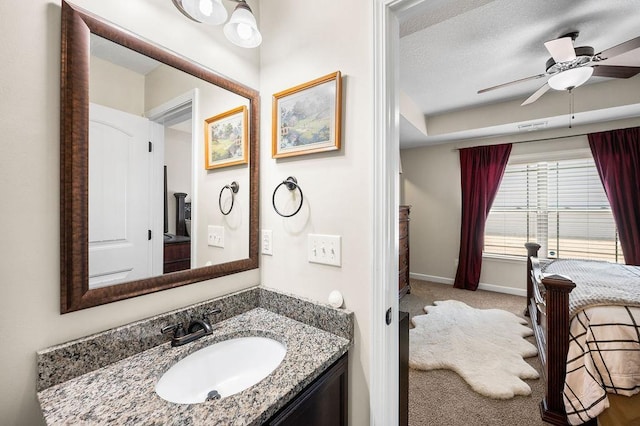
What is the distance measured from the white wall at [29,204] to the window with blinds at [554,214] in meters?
4.91

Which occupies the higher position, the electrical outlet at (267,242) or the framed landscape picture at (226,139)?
the framed landscape picture at (226,139)

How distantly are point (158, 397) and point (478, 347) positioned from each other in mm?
2742

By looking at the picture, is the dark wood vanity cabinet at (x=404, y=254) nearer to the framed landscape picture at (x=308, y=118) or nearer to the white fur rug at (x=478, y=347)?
the white fur rug at (x=478, y=347)

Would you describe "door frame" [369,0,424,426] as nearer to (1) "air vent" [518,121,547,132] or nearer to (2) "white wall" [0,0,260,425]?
(2) "white wall" [0,0,260,425]

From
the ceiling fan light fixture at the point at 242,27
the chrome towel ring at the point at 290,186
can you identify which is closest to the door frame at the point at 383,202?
the chrome towel ring at the point at 290,186

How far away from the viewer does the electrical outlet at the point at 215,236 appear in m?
1.20

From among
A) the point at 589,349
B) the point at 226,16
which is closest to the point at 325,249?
the point at 226,16

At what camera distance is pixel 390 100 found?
3.25 ft

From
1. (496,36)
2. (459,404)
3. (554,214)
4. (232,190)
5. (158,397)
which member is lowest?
(459,404)

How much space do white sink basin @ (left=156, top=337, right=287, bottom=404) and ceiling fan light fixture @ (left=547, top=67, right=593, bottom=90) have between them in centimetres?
291

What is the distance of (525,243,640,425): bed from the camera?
4.59ft

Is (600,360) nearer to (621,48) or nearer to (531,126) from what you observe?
(621,48)

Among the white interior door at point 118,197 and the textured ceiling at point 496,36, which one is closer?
the white interior door at point 118,197

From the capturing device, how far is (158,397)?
2.26 feet
